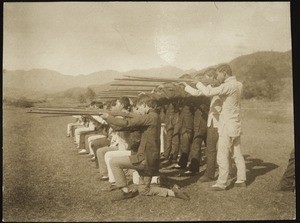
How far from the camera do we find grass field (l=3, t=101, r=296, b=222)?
22.6 ft

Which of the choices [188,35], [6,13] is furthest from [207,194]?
[6,13]

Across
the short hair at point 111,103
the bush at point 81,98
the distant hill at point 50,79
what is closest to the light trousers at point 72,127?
the bush at point 81,98

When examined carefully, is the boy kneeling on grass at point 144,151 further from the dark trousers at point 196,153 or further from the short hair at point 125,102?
the dark trousers at point 196,153

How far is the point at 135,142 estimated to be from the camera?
6.69 meters

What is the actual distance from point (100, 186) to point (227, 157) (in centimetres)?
210

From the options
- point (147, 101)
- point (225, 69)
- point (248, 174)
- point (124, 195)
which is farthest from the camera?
point (248, 174)

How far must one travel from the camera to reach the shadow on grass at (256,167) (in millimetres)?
7473

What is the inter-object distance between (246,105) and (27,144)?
3876mm

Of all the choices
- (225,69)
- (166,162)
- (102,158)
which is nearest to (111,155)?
(102,158)

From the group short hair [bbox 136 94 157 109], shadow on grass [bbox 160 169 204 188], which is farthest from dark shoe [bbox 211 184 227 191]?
short hair [bbox 136 94 157 109]

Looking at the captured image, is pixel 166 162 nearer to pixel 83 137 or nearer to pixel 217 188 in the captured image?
pixel 217 188

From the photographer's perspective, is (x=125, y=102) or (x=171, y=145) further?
(x=171, y=145)

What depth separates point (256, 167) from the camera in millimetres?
7641

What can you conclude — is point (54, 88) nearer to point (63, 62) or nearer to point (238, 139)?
point (63, 62)
